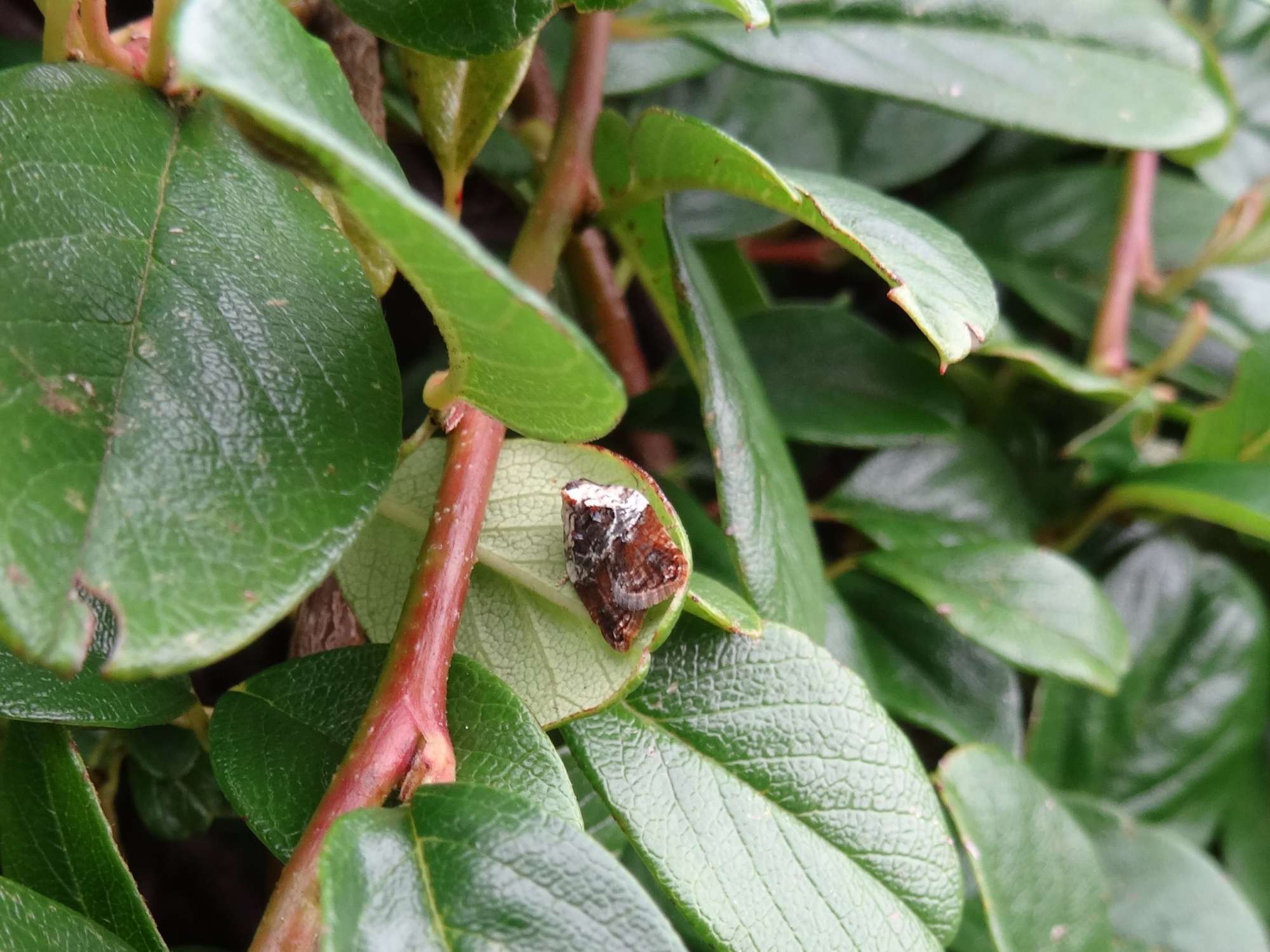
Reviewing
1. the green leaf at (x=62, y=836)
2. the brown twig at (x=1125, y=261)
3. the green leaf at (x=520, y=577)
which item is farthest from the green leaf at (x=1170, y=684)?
the green leaf at (x=62, y=836)

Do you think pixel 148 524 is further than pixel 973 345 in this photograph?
No

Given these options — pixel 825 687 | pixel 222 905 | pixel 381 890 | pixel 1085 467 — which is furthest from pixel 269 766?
pixel 1085 467

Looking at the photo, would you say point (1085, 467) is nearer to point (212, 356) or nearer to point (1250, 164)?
point (1250, 164)

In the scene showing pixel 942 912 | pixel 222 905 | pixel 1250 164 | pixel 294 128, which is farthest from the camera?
pixel 1250 164

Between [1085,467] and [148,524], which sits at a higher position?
[148,524]

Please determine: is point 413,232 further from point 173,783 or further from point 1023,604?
point 1023,604

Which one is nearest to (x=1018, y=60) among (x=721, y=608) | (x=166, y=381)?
(x=721, y=608)
